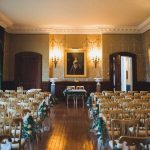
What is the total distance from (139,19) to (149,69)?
9.70 feet

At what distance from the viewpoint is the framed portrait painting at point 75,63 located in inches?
601

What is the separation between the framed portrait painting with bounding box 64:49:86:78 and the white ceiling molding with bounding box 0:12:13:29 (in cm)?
367

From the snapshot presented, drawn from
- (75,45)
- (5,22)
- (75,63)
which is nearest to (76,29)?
(75,45)

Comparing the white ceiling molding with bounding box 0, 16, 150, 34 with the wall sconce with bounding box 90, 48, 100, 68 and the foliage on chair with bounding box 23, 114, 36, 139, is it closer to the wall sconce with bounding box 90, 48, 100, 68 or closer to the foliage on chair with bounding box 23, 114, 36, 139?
the wall sconce with bounding box 90, 48, 100, 68

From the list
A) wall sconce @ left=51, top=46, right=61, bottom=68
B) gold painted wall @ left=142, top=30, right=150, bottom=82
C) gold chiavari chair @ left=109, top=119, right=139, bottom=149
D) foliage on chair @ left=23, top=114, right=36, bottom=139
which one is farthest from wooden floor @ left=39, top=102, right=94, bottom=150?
gold painted wall @ left=142, top=30, right=150, bottom=82

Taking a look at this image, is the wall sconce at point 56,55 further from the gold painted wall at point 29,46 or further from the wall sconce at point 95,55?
the wall sconce at point 95,55

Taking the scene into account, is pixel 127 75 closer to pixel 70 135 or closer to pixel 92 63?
pixel 92 63

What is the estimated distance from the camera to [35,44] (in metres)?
15.4

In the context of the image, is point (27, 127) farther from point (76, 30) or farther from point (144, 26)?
point (144, 26)

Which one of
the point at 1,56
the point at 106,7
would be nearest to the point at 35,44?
the point at 1,56

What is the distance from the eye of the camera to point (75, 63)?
15289mm

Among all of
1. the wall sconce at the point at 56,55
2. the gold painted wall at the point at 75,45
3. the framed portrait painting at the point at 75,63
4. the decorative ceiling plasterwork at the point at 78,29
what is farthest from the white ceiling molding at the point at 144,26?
the wall sconce at the point at 56,55

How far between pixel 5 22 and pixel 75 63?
15.2 ft

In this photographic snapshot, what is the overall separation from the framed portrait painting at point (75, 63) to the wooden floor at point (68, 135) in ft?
18.4
